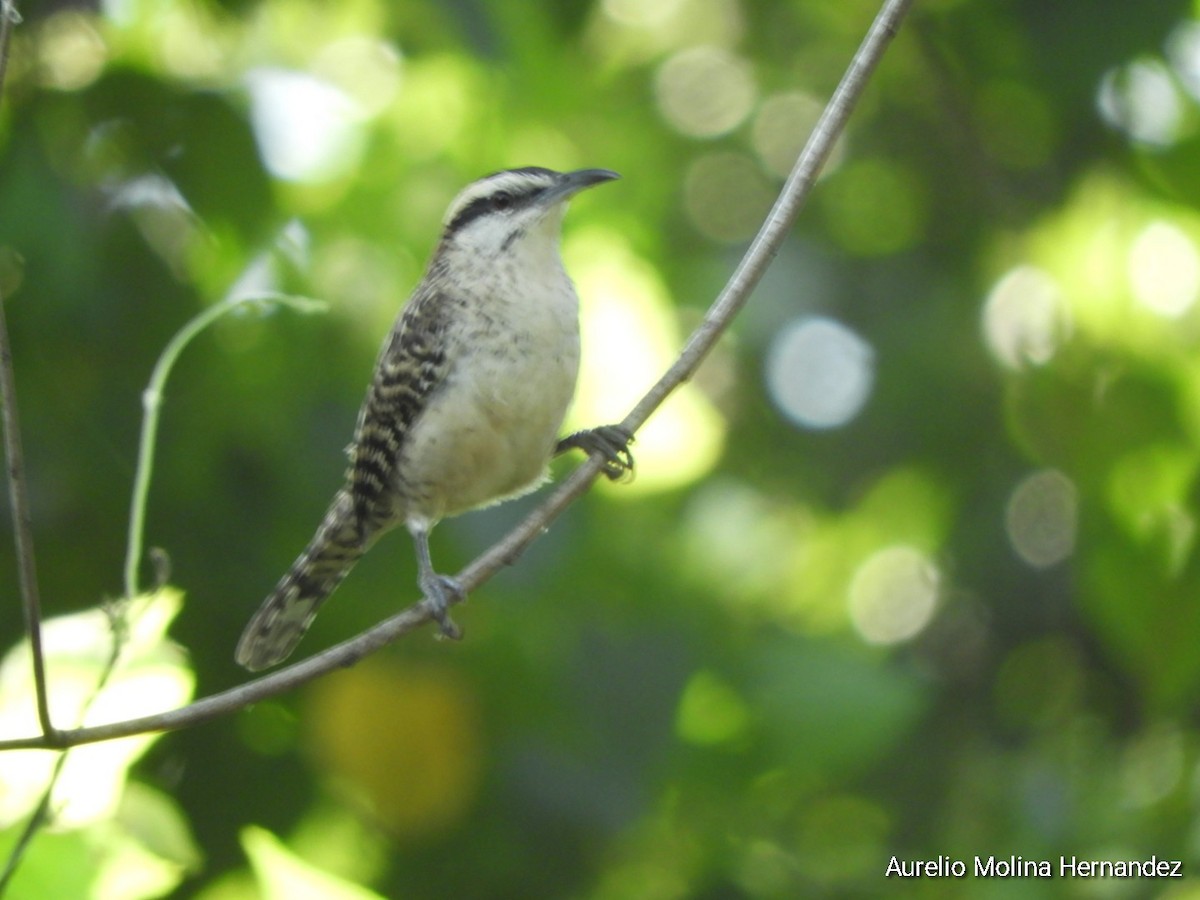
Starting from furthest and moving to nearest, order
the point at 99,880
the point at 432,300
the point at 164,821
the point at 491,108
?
Result: 1. the point at 491,108
2. the point at 432,300
3. the point at 164,821
4. the point at 99,880

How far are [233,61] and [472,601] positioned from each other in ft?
6.08

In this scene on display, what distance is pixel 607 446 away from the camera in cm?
332

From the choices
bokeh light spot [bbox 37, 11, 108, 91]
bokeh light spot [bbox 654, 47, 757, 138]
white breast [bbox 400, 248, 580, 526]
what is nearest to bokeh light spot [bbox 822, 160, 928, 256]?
bokeh light spot [bbox 654, 47, 757, 138]

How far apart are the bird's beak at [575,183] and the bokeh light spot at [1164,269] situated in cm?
182

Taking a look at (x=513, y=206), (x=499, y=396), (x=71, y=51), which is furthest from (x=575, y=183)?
(x=71, y=51)

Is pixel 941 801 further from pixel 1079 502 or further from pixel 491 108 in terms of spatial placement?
pixel 491 108

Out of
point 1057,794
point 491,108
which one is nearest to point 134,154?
point 491,108

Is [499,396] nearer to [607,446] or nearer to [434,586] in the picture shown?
[607,446]

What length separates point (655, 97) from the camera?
548 cm

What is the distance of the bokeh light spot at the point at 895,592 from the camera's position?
5199 millimetres

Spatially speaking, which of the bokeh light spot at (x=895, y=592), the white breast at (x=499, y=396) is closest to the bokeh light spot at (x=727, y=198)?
the bokeh light spot at (x=895, y=592)

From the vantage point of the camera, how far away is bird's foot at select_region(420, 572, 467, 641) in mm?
2920

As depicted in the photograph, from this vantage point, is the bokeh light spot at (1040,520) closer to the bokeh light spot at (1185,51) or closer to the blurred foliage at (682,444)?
the blurred foliage at (682,444)

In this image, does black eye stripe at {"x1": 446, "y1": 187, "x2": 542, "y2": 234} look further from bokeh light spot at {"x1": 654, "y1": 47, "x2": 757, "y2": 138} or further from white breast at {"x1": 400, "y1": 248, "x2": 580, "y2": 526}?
bokeh light spot at {"x1": 654, "y1": 47, "x2": 757, "y2": 138}
